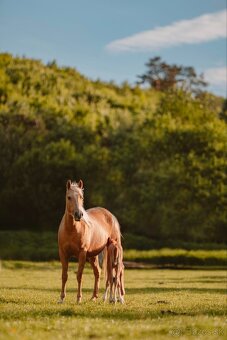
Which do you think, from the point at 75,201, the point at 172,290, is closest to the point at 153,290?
the point at 172,290

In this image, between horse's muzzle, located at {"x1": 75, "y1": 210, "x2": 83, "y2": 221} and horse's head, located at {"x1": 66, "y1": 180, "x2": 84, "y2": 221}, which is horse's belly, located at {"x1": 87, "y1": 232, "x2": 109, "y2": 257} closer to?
horse's head, located at {"x1": 66, "y1": 180, "x2": 84, "y2": 221}

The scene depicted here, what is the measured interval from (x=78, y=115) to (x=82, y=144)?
13404 mm

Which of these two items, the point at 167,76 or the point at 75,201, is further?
the point at 167,76

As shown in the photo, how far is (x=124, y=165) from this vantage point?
247ft

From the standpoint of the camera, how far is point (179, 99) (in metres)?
89.1

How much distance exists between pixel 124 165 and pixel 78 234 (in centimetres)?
5677

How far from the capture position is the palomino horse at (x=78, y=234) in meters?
18.3

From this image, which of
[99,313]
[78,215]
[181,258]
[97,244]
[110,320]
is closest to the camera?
[110,320]

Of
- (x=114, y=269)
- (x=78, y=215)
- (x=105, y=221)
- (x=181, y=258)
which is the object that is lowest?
(x=181, y=258)

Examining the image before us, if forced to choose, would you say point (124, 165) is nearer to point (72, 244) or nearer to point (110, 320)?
point (72, 244)

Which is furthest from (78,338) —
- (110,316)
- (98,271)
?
(98,271)

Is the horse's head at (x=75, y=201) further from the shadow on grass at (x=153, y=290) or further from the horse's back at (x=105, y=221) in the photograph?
the shadow on grass at (x=153, y=290)

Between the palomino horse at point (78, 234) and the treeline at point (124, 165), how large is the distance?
4766cm

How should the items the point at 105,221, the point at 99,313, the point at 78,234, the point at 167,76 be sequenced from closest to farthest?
the point at 99,313 < the point at 78,234 < the point at 105,221 < the point at 167,76
